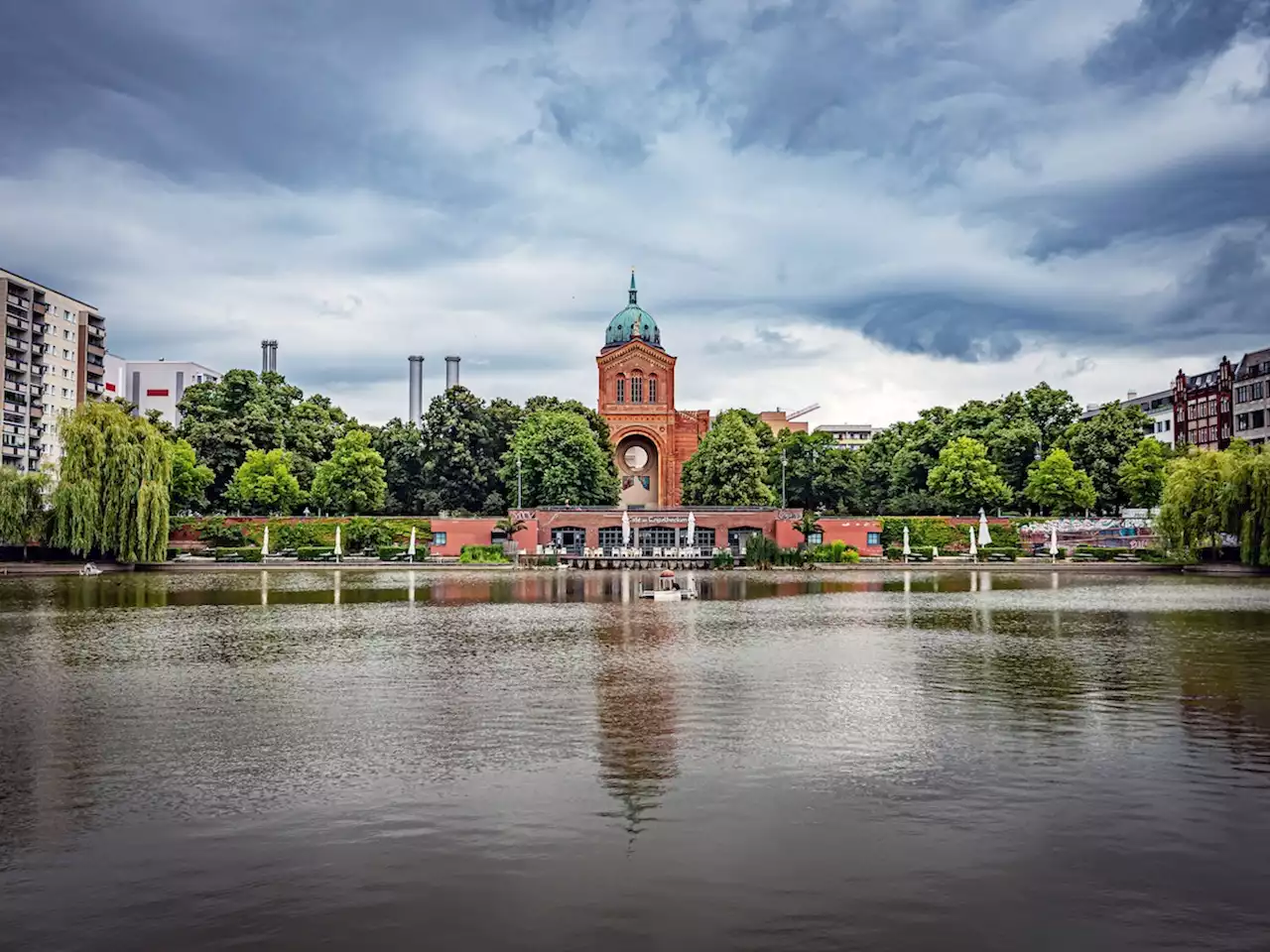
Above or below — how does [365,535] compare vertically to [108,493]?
below

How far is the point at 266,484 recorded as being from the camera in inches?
2749

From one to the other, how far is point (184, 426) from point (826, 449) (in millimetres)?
50978

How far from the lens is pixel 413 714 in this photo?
15.2m

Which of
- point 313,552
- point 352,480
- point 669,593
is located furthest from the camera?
point 352,480

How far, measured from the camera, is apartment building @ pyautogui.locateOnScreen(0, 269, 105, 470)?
81.1 meters

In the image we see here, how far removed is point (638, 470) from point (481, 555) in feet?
98.0

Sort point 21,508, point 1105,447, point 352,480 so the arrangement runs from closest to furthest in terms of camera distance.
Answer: point 21,508 → point 352,480 → point 1105,447

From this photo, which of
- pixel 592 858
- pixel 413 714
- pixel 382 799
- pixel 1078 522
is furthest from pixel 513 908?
pixel 1078 522

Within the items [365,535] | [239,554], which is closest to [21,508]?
[239,554]

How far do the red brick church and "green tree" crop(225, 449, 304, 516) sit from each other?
27.7m

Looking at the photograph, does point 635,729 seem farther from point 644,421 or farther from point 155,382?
point 155,382

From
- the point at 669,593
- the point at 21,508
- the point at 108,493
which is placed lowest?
the point at 669,593

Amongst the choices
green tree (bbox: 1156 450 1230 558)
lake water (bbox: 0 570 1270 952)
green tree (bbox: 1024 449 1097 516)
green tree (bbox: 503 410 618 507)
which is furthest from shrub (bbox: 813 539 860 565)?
lake water (bbox: 0 570 1270 952)

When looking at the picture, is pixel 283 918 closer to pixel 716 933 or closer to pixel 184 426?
pixel 716 933
